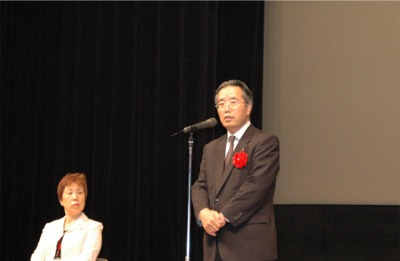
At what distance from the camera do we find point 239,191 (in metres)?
3.02

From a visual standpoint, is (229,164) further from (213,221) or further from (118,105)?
(118,105)

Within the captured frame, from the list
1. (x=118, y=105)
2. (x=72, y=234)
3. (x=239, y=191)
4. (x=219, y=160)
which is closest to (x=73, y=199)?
(x=72, y=234)

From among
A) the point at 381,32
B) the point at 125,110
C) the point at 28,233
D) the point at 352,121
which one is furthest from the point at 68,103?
the point at 381,32

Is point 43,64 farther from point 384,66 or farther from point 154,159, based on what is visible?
point 384,66

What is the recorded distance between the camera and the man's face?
321cm

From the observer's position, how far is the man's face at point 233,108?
3.21 m

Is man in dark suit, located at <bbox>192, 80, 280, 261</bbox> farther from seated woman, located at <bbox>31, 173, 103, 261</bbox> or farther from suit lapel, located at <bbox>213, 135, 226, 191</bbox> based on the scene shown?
seated woman, located at <bbox>31, 173, 103, 261</bbox>

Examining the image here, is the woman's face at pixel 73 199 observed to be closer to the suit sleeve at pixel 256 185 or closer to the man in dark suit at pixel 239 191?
the man in dark suit at pixel 239 191

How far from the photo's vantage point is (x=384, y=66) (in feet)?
17.1

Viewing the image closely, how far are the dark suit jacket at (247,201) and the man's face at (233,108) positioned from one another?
0.30 ft

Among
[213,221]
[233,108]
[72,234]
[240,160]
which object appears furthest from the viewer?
[72,234]

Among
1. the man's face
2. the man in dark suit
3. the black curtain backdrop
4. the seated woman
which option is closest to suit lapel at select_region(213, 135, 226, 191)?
the man in dark suit

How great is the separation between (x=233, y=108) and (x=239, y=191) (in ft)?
1.64

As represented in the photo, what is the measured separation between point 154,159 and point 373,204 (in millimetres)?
2055
